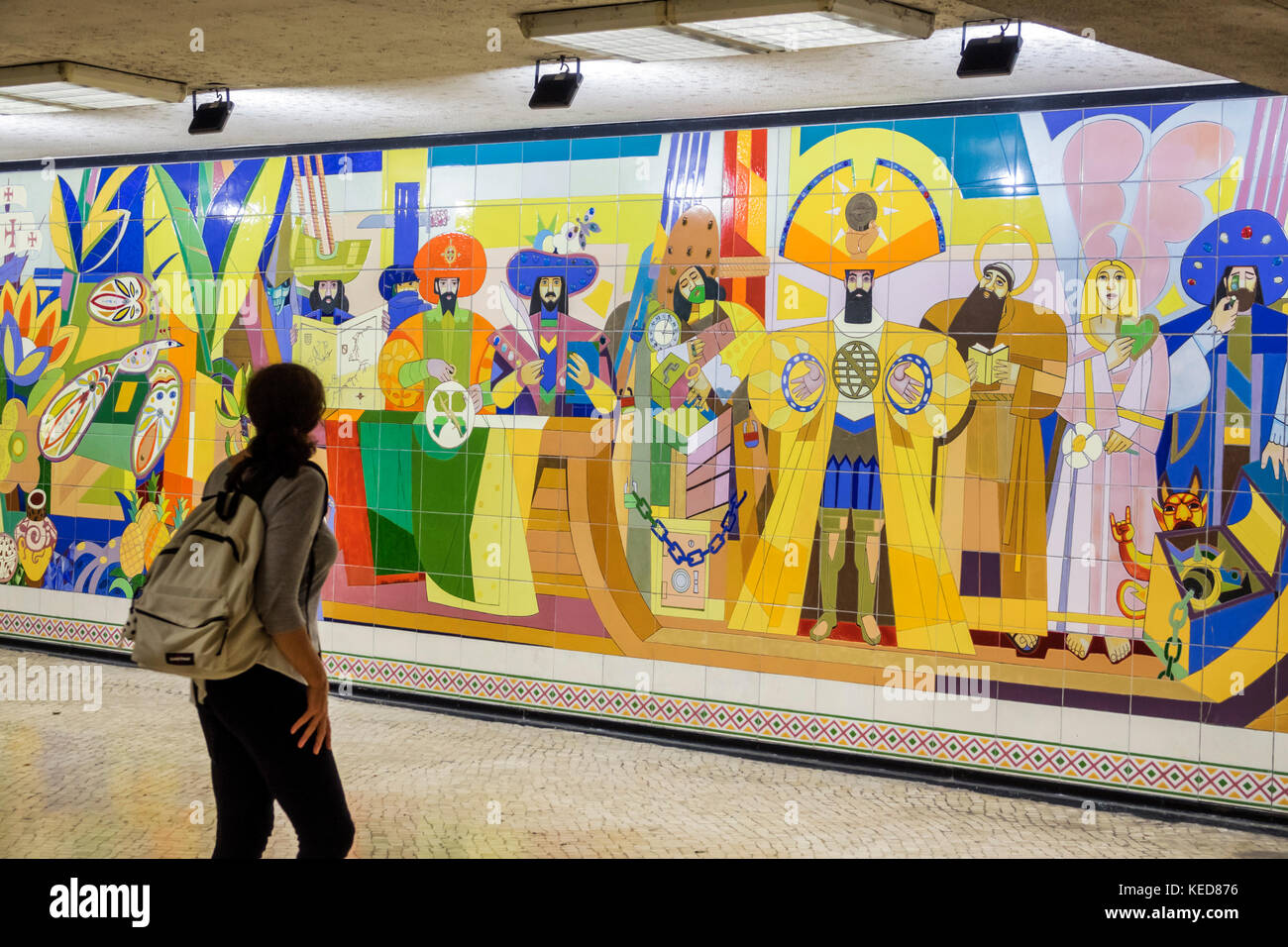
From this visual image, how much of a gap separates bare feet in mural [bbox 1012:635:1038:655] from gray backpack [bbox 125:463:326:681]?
10.9 ft

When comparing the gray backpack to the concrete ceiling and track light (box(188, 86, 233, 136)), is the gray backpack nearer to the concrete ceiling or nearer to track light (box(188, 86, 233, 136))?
the concrete ceiling

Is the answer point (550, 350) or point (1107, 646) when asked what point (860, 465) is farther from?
point (550, 350)

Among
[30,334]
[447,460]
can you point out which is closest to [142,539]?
[30,334]

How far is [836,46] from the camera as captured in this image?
4.31 metres

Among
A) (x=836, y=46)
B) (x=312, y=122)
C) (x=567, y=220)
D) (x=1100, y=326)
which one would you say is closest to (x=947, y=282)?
(x=1100, y=326)

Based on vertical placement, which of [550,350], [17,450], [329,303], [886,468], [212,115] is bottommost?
[17,450]

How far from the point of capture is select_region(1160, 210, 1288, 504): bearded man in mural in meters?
4.54

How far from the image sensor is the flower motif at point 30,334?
7.39m

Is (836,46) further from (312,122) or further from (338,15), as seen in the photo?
(312,122)

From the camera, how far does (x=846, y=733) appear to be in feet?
17.2

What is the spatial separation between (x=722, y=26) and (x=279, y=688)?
264 cm

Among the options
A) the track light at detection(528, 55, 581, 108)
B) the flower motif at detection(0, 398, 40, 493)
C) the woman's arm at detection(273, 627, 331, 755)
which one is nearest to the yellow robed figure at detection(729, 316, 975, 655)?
the track light at detection(528, 55, 581, 108)

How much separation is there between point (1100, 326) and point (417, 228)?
3.38m

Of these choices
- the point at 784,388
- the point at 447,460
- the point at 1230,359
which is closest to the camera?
the point at 1230,359
